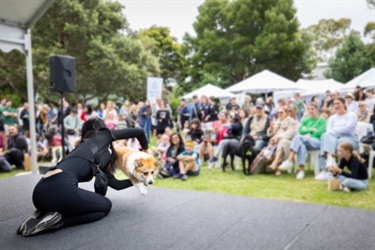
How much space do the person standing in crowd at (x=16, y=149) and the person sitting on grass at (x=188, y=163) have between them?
11.4ft

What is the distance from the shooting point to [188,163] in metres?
5.61

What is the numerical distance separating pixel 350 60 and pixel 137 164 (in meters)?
23.6

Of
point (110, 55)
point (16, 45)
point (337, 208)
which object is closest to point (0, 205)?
point (337, 208)

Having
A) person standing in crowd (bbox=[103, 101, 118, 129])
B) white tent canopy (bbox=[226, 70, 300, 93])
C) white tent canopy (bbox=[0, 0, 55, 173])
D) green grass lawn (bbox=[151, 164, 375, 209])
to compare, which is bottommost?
green grass lawn (bbox=[151, 164, 375, 209])

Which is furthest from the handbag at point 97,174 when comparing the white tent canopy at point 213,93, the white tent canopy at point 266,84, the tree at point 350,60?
the tree at point 350,60

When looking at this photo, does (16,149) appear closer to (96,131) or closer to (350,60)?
(96,131)

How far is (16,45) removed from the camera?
4.66 m

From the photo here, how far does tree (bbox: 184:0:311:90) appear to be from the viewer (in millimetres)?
22562

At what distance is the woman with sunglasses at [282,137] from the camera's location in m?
5.72

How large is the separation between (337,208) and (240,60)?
2377cm

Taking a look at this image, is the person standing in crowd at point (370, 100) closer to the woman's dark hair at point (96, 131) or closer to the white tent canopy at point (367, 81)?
the white tent canopy at point (367, 81)

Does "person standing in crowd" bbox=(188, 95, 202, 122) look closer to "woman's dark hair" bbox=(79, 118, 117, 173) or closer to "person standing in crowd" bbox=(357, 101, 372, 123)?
"person standing in crowd" bbox=(357, 101, 372, 123)

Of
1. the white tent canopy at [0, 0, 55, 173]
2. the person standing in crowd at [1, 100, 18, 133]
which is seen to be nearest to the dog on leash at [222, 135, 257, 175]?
the white tent canopy at [0, 0, 55, 173]

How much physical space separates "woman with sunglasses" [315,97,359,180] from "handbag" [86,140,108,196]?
4.49 m
